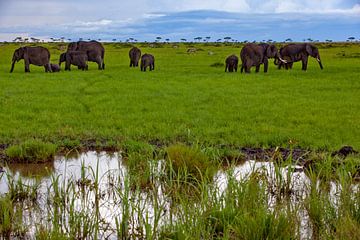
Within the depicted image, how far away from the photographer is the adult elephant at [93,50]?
101ft

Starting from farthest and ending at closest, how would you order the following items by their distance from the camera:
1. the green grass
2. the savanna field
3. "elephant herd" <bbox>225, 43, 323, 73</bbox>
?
"elephant herd" <bbox>225, 43, 323, 73</bbox> < the green grass < the savanna field

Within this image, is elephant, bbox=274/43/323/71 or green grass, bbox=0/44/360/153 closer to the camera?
green grass, bbox=0/44/360/153

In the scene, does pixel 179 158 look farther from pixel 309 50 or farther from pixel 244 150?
pixel 309 50

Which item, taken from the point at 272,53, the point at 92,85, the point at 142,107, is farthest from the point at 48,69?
the point at 142,107

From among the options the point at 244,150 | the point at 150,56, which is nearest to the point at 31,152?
the point at 244,150

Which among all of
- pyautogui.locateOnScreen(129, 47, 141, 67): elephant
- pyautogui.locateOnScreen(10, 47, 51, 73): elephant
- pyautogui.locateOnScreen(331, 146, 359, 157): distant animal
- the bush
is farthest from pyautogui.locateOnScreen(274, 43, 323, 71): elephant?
the bush

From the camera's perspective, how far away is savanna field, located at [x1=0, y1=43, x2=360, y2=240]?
5805 millimetres

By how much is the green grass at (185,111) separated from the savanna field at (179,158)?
39 mm

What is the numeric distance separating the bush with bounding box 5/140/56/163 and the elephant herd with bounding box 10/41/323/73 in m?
17.5

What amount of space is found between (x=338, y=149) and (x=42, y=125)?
6.64m

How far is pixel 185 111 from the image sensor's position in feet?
46.9

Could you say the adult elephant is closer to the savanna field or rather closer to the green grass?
the savanna field

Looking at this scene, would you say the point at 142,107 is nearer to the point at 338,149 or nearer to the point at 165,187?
the point at 338,149

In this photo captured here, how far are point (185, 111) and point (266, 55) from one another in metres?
13.9
